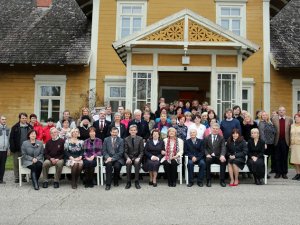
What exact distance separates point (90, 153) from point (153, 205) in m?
2.71

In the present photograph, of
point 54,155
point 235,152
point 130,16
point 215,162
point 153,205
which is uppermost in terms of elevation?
point 130,16

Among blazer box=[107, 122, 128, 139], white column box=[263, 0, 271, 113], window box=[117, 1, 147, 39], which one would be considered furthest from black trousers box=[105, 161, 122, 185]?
white column box=[263, 0, 271, 113]

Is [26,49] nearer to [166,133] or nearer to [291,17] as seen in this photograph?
[166,133]

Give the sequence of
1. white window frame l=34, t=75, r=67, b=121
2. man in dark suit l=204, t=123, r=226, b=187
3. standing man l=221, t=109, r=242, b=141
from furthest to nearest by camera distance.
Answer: white window frame l=34, t=75, r=67, b=121 → standing man l=221, t=109, r=242, b=141 → man in dark suit l=204, t=123, r=226, b=187

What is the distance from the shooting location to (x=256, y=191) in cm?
843

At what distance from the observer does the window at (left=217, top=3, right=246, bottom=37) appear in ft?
54.2

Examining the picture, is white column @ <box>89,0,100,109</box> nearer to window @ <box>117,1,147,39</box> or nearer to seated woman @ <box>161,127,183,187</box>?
window @ <box>117,1,147,39</box>

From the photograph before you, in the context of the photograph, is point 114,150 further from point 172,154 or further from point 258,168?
point 258,168

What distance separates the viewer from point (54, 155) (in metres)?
9.25

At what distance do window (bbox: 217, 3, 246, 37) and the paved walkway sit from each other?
878 cm

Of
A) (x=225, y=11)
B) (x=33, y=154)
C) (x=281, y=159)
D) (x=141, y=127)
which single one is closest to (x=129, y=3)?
(x=225, y=11)

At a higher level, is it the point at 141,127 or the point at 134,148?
the point at 141,127

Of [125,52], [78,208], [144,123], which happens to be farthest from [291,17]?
[78,208]

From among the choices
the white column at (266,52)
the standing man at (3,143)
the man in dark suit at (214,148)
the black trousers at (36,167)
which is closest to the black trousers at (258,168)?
the man in dark suit at (214,148)
